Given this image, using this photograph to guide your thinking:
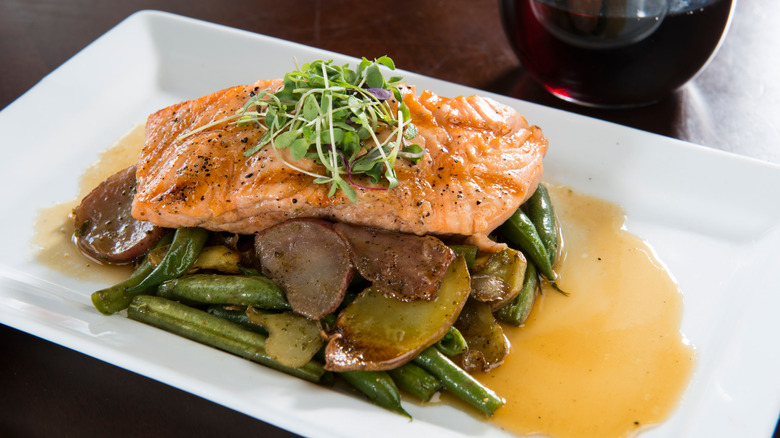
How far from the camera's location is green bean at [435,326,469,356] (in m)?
3.41

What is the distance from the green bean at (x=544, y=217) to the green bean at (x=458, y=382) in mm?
1067

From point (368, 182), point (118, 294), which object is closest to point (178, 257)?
point (118, 294)

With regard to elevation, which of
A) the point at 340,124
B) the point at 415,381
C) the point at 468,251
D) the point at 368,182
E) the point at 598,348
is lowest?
the point at 598,348

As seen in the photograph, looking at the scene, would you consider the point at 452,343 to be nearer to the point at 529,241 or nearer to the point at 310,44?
the point at 529,241

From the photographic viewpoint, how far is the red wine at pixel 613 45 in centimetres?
427

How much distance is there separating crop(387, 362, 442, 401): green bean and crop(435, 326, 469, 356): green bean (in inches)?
5.8

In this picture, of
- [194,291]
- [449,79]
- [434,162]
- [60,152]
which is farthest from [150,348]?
[449,79]

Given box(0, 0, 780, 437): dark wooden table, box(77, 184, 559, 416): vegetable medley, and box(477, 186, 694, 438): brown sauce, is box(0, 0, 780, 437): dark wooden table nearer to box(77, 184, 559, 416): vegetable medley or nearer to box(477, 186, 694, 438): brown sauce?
box(77, 184, 559, 416): vegetable medley

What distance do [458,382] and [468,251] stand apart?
0.76m

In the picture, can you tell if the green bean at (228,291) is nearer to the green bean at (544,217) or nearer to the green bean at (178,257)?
the green bean at (178,257)

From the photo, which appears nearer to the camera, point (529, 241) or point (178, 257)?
point (178, 257)

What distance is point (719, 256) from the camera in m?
4.00

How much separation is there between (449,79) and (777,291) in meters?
3.15

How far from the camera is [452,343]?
343 cm
